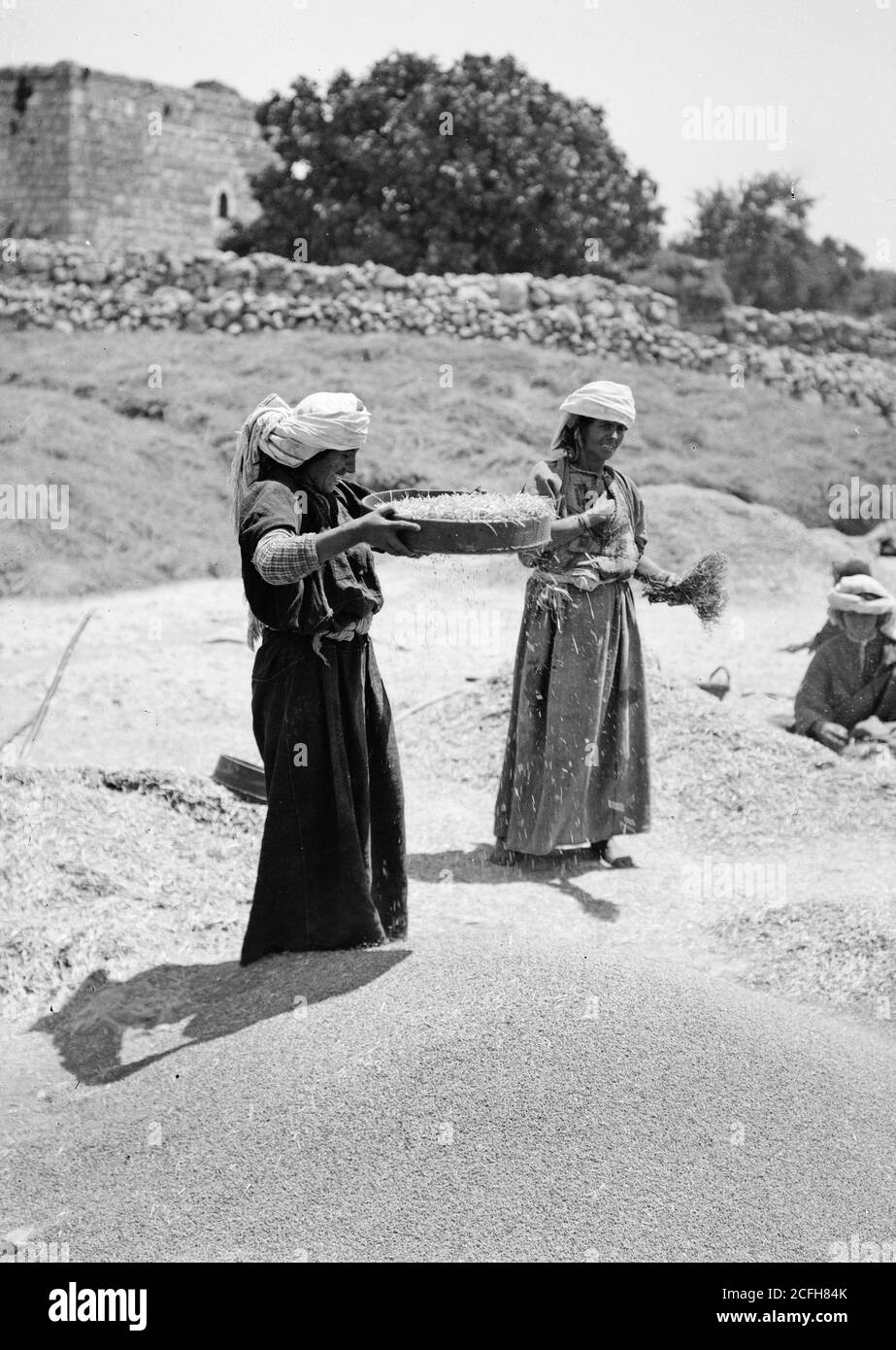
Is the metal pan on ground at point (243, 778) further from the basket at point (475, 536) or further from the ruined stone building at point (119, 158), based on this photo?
the ruined stone building at point (119, 158)

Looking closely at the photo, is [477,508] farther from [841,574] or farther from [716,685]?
[716,685]

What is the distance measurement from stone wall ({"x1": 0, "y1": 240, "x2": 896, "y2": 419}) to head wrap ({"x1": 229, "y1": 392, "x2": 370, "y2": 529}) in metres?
13.9

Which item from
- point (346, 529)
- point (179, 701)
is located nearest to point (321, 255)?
point (179, 701)

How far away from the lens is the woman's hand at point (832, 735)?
267 inches

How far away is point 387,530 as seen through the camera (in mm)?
3576

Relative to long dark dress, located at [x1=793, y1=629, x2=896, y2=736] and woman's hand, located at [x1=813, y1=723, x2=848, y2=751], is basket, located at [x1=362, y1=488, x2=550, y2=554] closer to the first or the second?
woman's hand, located at [x1=813, y1=723, x2=848, y2=751]

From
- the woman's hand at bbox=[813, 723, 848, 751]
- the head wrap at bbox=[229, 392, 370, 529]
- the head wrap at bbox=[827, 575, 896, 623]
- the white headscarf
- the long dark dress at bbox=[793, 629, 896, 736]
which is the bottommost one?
the woman's hand at bbox=[813, 723, 848, 751]

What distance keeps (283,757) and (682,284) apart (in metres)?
18.0

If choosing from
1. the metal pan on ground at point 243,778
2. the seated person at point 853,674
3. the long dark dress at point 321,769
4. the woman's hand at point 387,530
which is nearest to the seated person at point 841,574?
the seated person at point 853,674

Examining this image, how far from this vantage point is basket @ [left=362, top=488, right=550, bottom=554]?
3.64 meters

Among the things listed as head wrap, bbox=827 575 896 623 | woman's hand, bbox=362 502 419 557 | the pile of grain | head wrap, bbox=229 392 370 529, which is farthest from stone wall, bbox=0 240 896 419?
woman's hand, bbox=362 502 419 557

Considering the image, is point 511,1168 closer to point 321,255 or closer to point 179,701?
point 179,701

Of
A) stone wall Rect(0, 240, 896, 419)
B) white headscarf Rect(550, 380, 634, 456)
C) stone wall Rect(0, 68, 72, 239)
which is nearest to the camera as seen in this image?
white headscarf Rect(550, 380, 634, 456)

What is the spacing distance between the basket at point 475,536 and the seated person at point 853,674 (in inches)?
128
